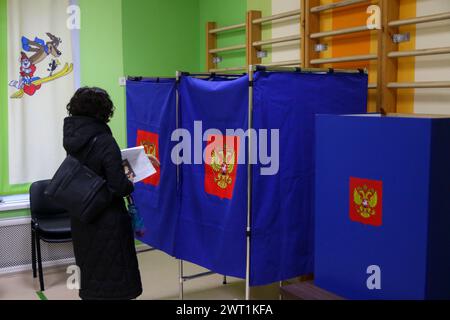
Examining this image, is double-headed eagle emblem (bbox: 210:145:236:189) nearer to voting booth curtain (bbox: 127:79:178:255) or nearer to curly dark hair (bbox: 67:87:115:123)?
voting booth curtain (bbox: 127:79:178:255)

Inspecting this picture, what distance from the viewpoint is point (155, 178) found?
3277 mm

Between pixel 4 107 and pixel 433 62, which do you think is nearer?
pixel 433 62

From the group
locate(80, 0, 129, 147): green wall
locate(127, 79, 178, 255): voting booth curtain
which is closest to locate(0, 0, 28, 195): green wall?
locate(80, 0, 129, 147): green wall

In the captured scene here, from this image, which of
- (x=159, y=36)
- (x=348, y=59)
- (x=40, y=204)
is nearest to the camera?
(x=348, y=59)

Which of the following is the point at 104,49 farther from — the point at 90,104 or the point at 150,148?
the point at 90,104

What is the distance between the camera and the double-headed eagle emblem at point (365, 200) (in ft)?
6.98

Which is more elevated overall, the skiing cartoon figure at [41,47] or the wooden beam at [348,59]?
the skiing cartoon figure at [41,47]

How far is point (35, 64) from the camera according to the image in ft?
13.7

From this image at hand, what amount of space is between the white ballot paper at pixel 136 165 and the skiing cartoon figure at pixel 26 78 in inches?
71.0

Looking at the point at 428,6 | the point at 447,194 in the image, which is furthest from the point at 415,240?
the point at 428,6

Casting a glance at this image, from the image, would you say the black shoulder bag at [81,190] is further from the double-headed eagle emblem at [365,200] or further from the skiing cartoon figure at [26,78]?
the skiing cartoon figure at [26,78]

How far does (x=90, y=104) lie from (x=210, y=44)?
2.41 m

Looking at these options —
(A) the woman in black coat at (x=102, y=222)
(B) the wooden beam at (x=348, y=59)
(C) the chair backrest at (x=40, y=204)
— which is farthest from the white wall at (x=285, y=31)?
(C) the chair backrest at (x=40, y=204)

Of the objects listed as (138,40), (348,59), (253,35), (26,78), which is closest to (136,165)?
(348,59)
